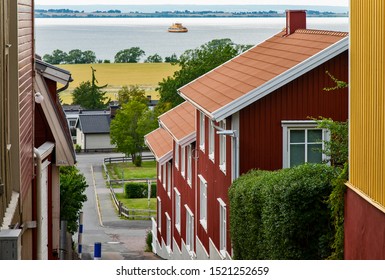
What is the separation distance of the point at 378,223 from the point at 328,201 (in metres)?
2.92

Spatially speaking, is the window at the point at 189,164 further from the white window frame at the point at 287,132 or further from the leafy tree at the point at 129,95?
the leafy tree at the point at 129,95

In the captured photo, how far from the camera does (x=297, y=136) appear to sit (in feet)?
74.4

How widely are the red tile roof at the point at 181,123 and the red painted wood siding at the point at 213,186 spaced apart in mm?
1186

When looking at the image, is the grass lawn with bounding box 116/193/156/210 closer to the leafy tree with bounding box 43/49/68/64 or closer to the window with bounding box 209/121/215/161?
the window with bounding box 209/121/215/161

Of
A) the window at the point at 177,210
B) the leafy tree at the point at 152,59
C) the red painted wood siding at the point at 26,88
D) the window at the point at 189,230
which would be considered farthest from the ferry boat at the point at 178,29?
the red painted wood siding at the point at 26,88

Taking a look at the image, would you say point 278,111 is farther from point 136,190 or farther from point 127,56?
point 127,56

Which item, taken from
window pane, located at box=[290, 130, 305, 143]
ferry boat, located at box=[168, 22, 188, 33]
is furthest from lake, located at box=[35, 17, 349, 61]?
A: window pane, located at box=[290, 130, 305, 143]

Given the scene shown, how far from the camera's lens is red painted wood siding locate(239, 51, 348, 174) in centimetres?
2247

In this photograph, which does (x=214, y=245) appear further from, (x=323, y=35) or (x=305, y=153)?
(x=323, y=35)

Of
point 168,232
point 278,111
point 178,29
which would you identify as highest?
Answer: point 178,29

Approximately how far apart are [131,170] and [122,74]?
57.2 m

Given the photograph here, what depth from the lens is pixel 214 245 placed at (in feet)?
81.4

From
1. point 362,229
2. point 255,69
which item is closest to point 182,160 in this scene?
point 255,69
